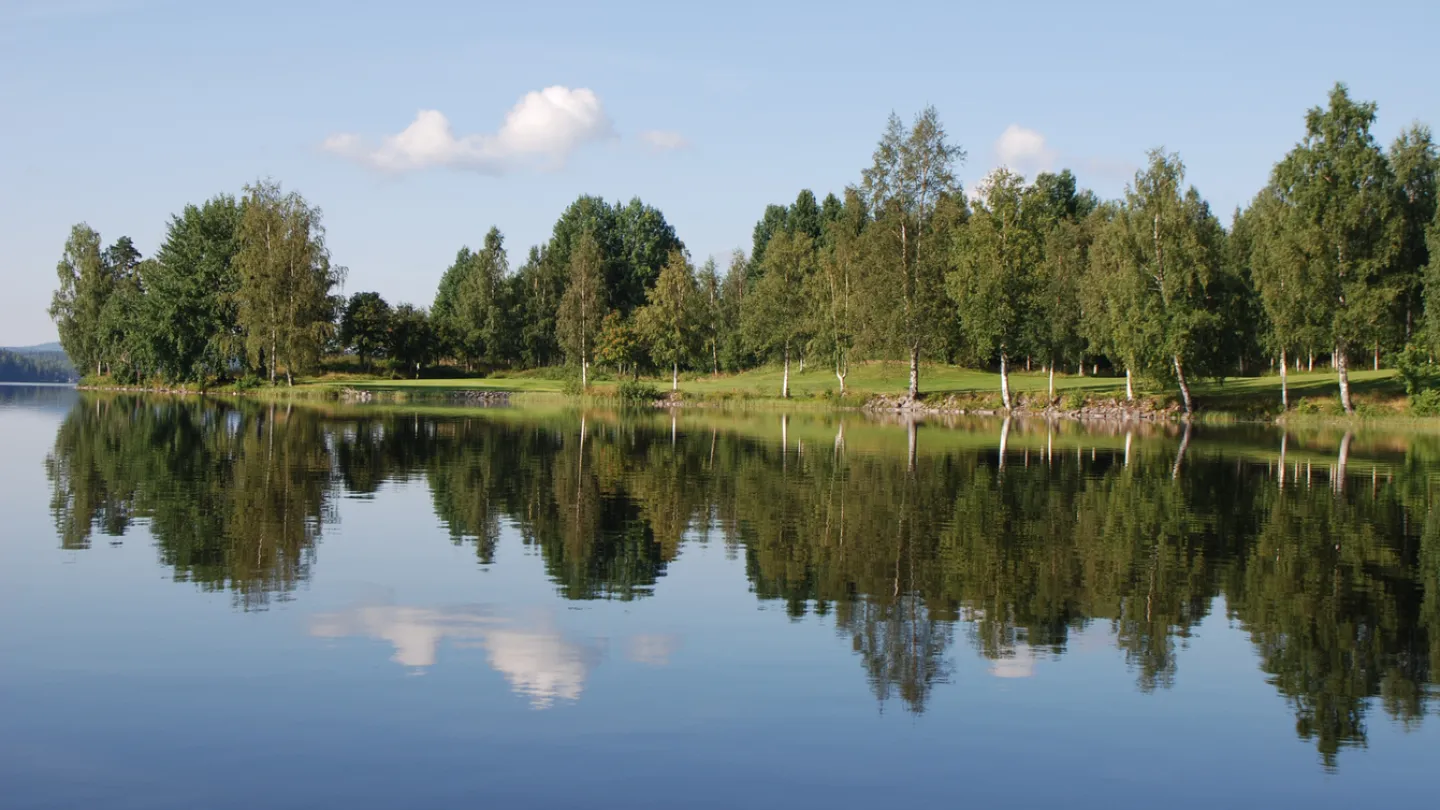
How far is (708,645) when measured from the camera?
13.5 metres

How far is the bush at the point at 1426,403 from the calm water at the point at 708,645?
37481mm

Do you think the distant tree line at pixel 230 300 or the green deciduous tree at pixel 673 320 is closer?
the distant tree line at pixel 230 300

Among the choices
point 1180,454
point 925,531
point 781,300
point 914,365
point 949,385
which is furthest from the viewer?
point 781,300

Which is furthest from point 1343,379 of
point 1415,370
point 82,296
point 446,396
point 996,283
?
point 82,296

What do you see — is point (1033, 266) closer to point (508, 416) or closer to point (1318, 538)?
point (508, 416)

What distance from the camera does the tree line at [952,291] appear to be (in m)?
63.2

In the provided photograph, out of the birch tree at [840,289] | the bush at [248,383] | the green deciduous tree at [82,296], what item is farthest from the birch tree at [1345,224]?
the green deciduous tree at [82,296]

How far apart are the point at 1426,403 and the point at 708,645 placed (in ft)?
196

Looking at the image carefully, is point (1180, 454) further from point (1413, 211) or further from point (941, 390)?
point (941, 390)

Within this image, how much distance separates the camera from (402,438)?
4684 cm

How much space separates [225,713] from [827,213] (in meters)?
130

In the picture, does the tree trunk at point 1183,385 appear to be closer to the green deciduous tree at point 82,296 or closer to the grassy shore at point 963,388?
the grassy shore at point 963,388

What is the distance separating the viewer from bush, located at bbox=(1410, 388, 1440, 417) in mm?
60428

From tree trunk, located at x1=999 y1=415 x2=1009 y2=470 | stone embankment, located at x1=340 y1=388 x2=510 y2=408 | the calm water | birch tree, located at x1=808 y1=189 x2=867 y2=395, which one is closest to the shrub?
tree trunk, located at x1=999 y1=415 x2=1009 y2=470
